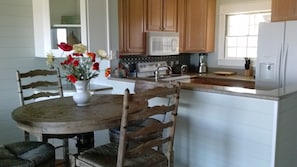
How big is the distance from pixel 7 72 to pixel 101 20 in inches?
48.3

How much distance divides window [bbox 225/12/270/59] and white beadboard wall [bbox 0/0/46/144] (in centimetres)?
315

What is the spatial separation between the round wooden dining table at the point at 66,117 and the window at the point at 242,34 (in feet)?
10.2

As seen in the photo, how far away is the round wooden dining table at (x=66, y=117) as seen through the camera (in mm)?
1798

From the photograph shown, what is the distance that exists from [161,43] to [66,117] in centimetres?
250

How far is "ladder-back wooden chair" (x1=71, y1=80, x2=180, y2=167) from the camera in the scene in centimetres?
164

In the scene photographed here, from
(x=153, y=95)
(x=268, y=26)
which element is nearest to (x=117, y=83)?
(x=153, y=95)

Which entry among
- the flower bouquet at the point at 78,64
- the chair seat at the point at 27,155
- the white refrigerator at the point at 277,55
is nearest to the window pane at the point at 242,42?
the white refrigerator at the point at 277,55

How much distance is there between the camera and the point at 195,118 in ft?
8.50

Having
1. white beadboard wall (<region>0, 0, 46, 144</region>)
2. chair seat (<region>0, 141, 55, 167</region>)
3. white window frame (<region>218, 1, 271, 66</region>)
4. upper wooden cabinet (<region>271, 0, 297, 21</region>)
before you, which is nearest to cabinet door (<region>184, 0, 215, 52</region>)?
white window frame (<region>218, 1, 271, 66</region>)

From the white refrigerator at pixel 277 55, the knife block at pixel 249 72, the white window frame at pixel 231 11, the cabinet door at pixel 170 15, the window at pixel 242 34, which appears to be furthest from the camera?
the window at pixel 242 34

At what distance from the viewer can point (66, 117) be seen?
191 cm

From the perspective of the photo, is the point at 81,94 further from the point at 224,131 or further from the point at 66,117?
the point at 224,131

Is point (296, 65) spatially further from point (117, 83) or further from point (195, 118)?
point (117, 83)

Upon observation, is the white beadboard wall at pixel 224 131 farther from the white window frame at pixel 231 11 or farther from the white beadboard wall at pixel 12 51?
the white window frame at pixel 231 11
